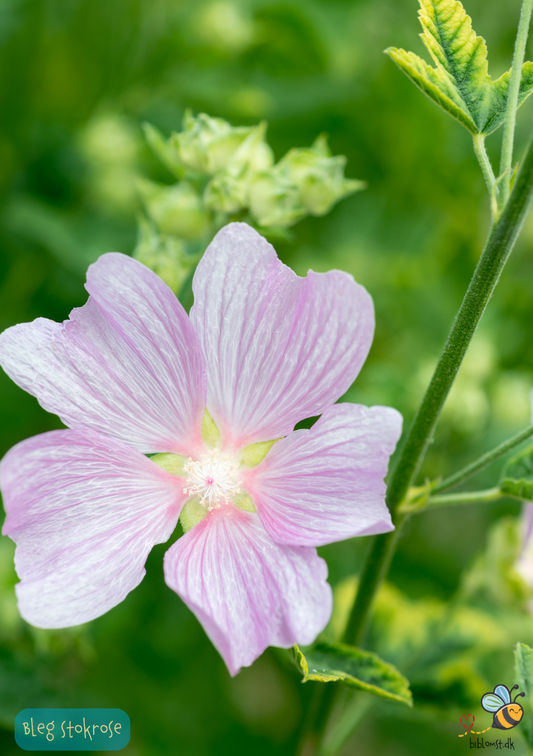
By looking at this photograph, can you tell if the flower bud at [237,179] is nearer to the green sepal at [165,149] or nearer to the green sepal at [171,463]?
the green sepal at [165,149]

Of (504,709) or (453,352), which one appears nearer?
(453,352)

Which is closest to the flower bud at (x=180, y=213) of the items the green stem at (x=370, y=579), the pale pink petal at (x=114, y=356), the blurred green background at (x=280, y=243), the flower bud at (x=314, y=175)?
the flower bud at (x=314, y=175)

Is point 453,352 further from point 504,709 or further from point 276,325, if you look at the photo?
point 504,709

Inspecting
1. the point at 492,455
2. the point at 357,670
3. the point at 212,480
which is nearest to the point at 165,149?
the point at 212,480

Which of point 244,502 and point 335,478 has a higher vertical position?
point 335,478

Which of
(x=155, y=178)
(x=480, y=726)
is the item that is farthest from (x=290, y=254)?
(x=480, y=726)

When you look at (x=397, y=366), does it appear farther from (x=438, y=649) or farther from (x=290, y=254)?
(x=438, y=649)

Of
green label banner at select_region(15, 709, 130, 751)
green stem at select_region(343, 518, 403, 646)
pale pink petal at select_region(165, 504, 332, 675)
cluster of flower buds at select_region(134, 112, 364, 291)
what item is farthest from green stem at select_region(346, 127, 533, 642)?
green label banner at select_region(15, 709, 130, 751)
